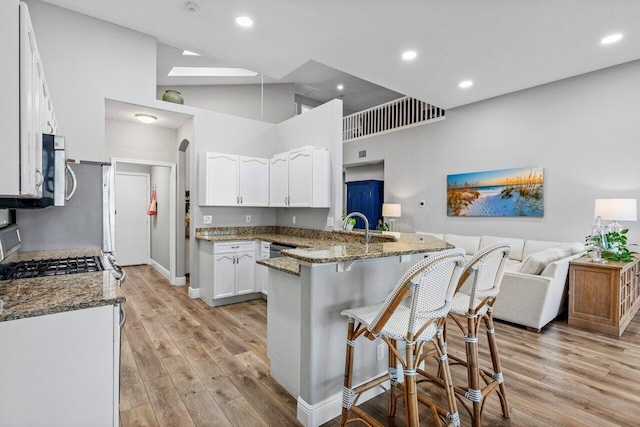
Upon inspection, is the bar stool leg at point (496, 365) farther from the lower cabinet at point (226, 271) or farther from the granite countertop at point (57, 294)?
the lower cabinet at point (226, 271)

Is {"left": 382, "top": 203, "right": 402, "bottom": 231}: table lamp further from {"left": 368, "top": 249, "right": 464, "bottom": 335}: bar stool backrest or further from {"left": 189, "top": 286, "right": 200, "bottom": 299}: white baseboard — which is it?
{"left": 368, "top": 249, "right": 464, "bottom": 335}: bar stool backrest

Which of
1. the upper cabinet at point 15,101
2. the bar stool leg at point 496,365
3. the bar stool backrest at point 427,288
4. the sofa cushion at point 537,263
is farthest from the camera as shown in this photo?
the sofa cushion at point 537,263

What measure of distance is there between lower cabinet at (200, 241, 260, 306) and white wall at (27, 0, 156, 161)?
1733 mm

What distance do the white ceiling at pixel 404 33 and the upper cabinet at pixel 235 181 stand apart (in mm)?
1306

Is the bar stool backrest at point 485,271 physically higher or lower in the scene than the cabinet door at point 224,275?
higher

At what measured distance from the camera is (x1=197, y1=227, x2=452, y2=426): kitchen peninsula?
1.90 meters

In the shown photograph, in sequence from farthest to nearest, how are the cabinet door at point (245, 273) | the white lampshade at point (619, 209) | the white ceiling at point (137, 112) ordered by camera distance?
the cabinet door at point (245, 273) → the white ceiling at point (137, 112) → the white lampshade at point (619, 209)

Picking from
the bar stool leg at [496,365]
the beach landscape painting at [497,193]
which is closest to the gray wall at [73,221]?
the bar stool leg at [496,365]

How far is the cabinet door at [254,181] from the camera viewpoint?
4727 mm

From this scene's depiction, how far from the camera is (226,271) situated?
4238 mm

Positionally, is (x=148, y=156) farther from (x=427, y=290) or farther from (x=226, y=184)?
(x=427, y=290)

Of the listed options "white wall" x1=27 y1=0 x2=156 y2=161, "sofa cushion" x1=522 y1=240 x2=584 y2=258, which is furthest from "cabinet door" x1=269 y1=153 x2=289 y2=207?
"sofa cushion" x1=522 y1=240 x2=584 y2=258

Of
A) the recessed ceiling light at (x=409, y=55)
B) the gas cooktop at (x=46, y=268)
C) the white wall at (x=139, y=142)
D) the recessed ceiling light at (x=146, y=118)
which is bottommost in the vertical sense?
the gas cooktop at (x=46, y=268)

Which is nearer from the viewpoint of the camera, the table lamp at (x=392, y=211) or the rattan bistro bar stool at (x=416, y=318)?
the rattan bistro bar stool at (x=416, y=318)
